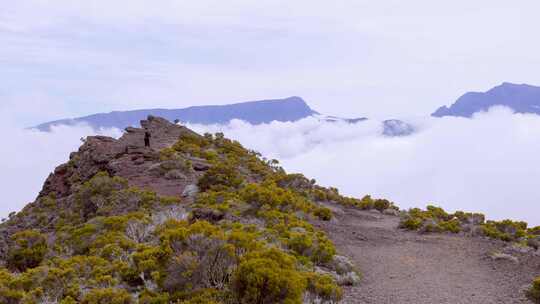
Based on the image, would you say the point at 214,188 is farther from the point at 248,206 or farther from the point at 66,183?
the point at 66,183

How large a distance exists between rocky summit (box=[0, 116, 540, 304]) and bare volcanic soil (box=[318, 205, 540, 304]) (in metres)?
0.04

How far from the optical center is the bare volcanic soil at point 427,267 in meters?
10.4

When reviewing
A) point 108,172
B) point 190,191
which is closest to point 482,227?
point 190,191

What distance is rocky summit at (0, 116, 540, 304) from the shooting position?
27.9 feet

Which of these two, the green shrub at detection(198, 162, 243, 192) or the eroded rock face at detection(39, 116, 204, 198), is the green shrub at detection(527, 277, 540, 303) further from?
the eroded rock face at detection(39, 116, 204, 198)

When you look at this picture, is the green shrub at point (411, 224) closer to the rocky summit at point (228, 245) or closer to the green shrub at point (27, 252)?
the rocky summit at point (228, 245)

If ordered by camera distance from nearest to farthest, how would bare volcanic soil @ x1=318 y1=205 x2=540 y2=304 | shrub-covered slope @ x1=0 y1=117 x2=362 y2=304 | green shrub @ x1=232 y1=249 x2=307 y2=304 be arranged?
green shrub @ x1=232 y1=249 x2=307 y2=304 → shrub-covered slope @ x1=0 y1=117 x2=362 y2=304 → bare volcanic soil @ x1=318 y1=205 x2=540 y2=304

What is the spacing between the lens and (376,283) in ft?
36.8

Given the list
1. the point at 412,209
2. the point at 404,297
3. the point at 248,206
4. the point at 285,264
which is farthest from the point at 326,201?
the point at 285,264

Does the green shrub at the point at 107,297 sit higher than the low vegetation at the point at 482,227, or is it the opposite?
the green shrub at the point at 107,297

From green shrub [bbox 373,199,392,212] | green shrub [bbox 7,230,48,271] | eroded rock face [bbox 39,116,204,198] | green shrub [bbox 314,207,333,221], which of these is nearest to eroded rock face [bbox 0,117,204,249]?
eroded rock face [bbox 39,116,204,198]

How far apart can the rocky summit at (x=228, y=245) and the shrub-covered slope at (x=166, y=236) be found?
0.03 metres

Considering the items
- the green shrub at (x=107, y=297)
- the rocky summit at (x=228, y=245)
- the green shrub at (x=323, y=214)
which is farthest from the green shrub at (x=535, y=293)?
the green shrub at (x=323, y=214)

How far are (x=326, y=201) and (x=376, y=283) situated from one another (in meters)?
13.7
